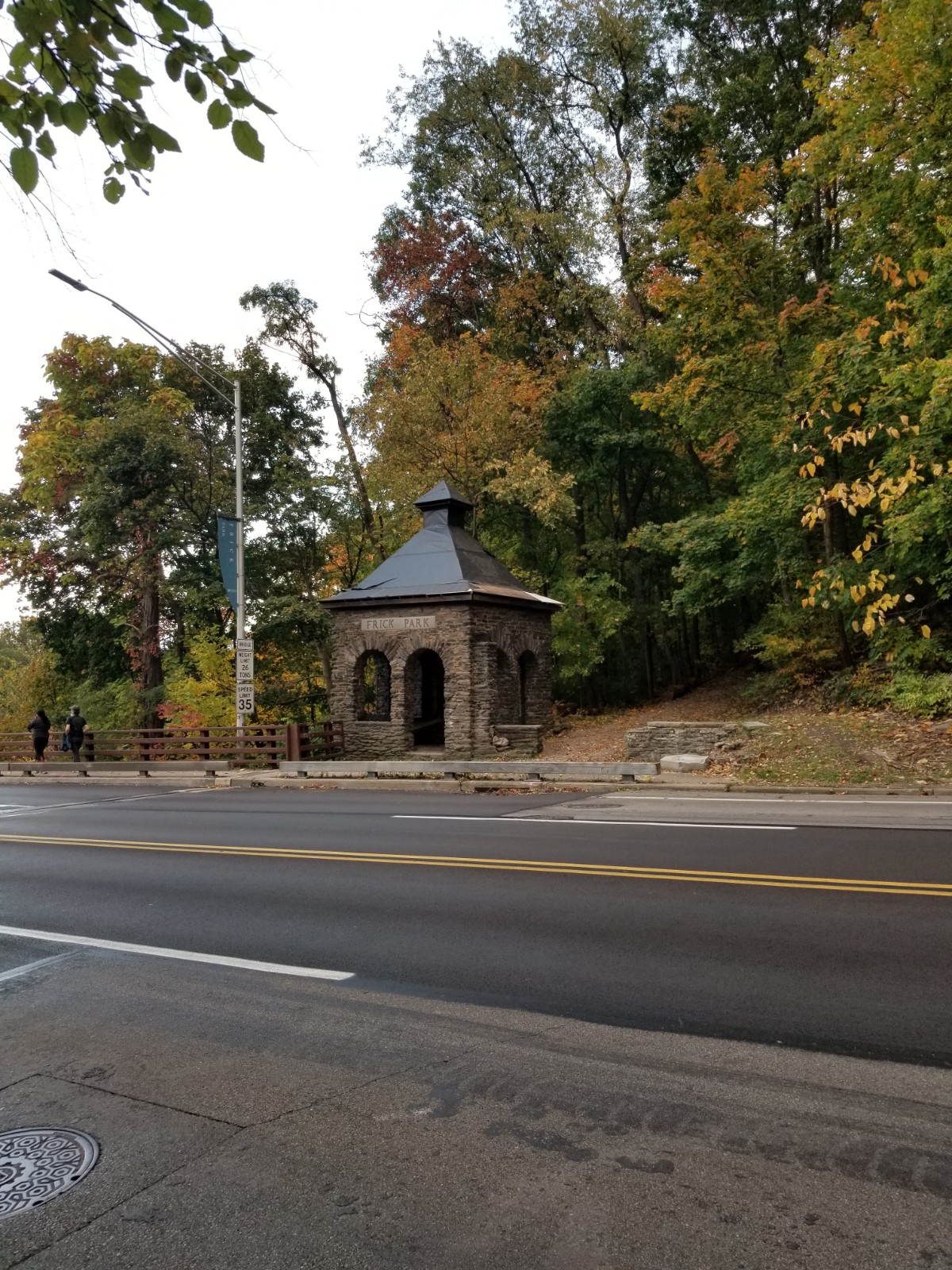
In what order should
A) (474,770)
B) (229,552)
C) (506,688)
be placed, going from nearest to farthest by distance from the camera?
(474,770) → (229,552) → (506,688)

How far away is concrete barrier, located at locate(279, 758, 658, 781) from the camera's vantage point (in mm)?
16891

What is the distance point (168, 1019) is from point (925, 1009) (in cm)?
419

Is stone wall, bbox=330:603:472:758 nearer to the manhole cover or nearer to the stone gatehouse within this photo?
the stone gatehouse

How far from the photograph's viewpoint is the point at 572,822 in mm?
11828

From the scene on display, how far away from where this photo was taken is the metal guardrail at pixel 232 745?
22875 millimetres

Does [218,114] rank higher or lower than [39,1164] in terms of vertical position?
higher

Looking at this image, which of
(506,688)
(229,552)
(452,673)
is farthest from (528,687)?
(229,552)

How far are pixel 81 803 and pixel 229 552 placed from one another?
22.4 ft

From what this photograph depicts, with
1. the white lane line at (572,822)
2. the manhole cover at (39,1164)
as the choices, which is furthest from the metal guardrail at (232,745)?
the manhole cover at (39,1164)

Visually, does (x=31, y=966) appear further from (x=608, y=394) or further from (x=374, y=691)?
(x=608, y=394)

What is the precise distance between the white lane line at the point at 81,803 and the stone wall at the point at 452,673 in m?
5.45

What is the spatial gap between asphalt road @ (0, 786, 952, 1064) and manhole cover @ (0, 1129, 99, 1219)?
200cm

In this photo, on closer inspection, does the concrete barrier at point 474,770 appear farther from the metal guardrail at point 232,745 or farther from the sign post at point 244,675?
the sign post at point 244,675

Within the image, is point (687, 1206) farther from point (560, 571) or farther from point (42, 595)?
point (42, 595)
